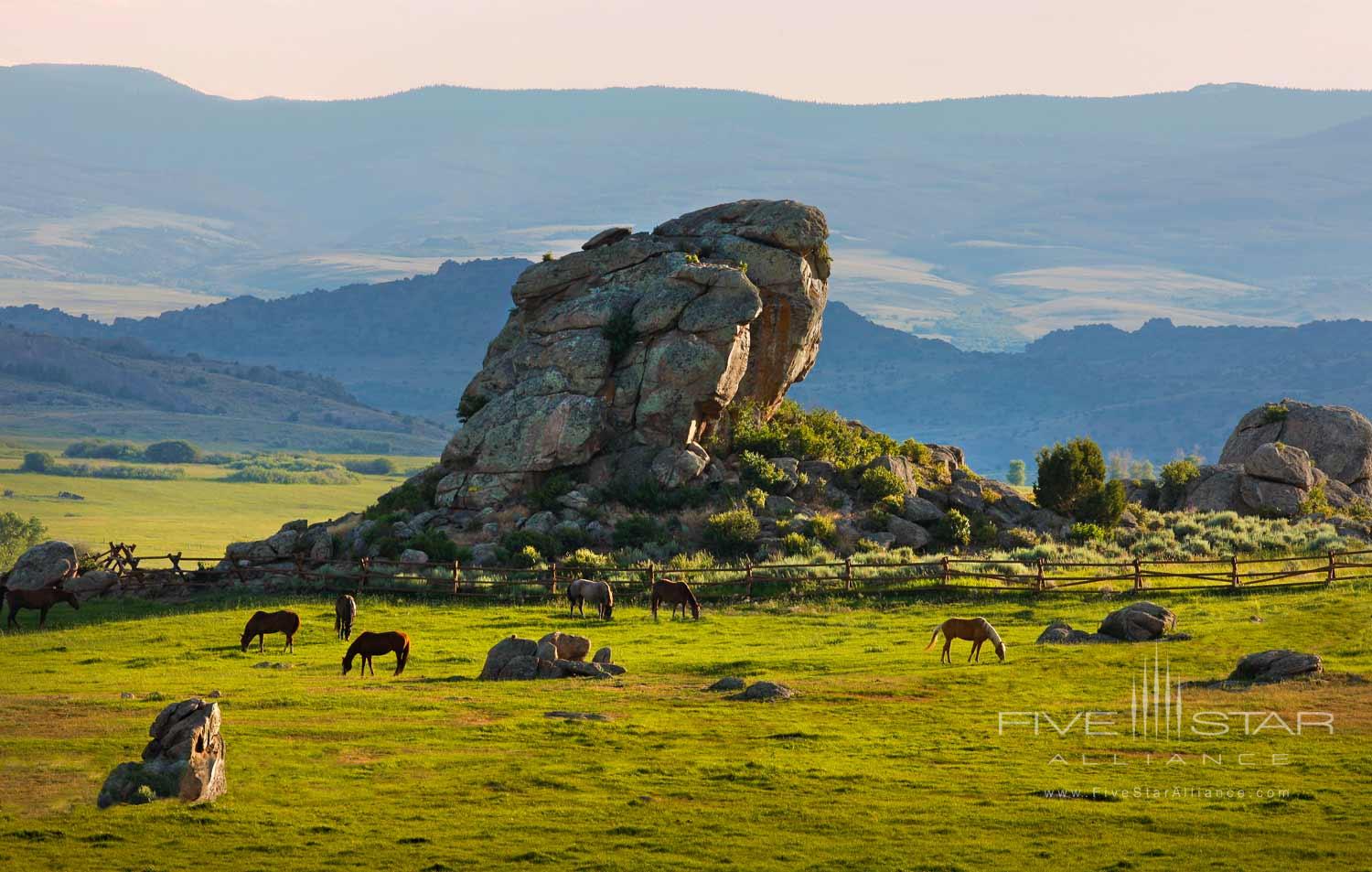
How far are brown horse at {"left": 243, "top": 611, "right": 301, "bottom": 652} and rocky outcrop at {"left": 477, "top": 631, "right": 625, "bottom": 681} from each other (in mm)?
8355

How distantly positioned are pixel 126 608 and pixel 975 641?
103 feet

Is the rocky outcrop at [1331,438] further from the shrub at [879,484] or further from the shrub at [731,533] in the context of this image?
the shrub at [731,533]

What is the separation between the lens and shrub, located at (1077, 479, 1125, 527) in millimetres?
75688

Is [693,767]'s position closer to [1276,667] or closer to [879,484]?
[1276,667]

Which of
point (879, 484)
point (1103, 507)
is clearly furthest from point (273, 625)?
point (1103, 507)

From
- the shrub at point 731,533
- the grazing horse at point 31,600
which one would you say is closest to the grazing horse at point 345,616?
the grazing horse at point 31,600

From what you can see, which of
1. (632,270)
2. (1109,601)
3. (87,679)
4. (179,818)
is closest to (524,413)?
A: (632,270)

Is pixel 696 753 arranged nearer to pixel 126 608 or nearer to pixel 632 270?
pixel 126 608

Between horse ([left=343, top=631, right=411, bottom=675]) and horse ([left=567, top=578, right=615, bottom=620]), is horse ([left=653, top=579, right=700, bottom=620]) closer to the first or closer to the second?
horse ([left=567, top=578, right=615, bottom=620])

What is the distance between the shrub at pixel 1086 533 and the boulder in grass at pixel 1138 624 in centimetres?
2605

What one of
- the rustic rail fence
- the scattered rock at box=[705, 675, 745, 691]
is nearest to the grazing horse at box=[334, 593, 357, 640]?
the rustic rail fence

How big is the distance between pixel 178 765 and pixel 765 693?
14075mm

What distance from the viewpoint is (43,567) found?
196 ft

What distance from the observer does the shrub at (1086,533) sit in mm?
72062
